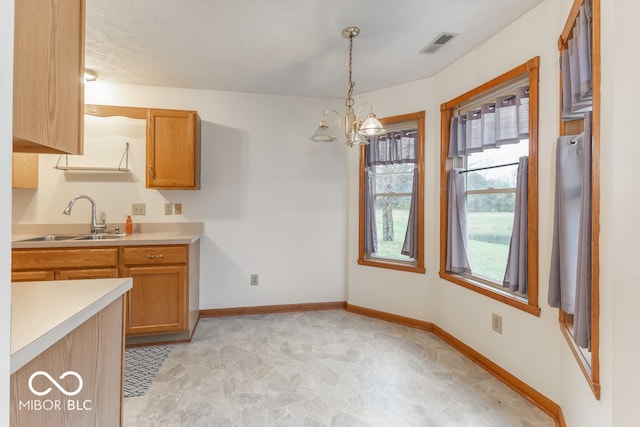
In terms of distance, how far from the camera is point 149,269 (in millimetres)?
2662

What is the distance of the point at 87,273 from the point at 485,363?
10.6 ft

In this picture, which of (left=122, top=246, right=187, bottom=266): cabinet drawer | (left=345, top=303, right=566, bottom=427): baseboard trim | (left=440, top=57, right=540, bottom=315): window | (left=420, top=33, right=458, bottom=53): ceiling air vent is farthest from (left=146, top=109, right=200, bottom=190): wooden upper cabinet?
(left=440, top=57, right=540, bottom=315): window

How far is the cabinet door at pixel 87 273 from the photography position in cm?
247

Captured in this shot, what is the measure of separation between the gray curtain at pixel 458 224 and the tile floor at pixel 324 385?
0.74m

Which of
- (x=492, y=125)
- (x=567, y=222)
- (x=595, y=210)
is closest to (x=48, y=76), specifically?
(x=595, y=210)

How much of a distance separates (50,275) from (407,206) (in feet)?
10.6

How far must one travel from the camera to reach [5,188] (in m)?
0.54

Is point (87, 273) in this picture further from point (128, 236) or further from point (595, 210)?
point (595, 210)

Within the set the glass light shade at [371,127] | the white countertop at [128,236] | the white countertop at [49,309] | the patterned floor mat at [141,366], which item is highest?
the glass light shade at [371,127]

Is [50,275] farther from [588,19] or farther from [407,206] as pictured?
[588,19]

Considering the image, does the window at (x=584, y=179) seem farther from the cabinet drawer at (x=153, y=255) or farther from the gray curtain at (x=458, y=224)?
the cabinet drawer at (x=153, y=255)

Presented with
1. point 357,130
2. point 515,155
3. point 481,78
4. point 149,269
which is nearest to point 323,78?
point 357,130
